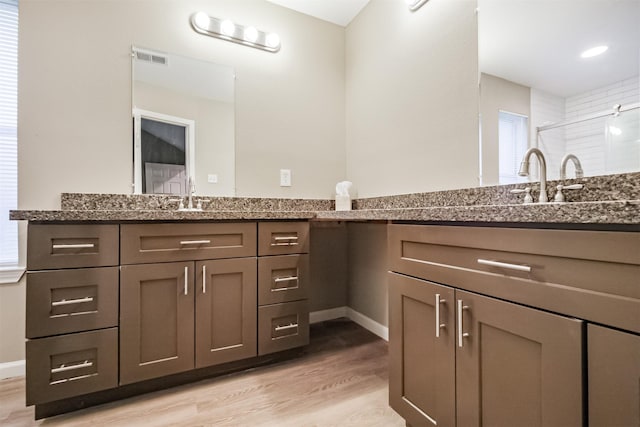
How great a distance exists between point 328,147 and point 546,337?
1961 mm

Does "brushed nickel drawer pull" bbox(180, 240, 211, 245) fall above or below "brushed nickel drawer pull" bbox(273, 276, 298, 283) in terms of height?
above

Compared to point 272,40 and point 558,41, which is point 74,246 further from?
point 558,41

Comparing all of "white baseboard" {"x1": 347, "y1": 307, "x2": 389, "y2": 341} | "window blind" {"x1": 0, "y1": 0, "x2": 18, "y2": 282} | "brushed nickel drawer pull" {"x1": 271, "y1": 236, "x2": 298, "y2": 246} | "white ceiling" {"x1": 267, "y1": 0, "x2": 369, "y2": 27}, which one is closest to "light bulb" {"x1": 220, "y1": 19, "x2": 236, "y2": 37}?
"white ceiling" {"x1": 267, "y1": 0, "x2": 369, "y2": 27}

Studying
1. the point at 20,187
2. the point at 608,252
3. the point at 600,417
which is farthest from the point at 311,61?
the point at 600,417

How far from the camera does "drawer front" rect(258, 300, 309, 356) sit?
1.55 meters

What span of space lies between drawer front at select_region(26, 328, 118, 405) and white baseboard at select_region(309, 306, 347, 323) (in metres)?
1.35

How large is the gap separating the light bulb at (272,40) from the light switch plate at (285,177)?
3.03 ft

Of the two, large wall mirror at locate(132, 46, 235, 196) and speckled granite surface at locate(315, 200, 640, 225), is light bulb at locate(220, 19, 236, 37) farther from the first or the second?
speckled granite surface at locate(315, 200, 640, 225)

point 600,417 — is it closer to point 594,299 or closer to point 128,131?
point 594,299

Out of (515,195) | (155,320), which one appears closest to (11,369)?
(155,320)

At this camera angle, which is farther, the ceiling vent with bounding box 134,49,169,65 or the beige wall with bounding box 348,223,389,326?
the beige wall with bounding box 348,223,389,326

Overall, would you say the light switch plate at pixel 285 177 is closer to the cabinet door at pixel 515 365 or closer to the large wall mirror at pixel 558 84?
the large wall mirror at pixel 558 84

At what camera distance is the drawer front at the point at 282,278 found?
5.11 ft

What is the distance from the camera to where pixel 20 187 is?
1513mm
